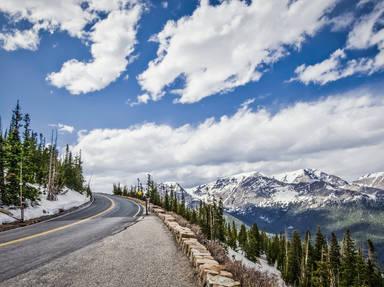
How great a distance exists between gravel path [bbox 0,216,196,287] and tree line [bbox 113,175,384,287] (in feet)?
84.9

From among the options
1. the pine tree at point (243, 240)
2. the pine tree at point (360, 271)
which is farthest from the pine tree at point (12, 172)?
the pine tree at point (243, 240)

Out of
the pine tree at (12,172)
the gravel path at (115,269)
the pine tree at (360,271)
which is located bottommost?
the pine tree at (360,271)

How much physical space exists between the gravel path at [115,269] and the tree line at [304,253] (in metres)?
25.9

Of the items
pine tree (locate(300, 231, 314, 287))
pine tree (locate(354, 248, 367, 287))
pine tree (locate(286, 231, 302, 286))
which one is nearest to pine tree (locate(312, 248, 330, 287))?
pine tree (locate(354, 248, 367, 287))

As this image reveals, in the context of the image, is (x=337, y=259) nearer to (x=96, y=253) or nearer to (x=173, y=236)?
(x=173, y=236)

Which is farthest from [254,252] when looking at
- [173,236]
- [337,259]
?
[173,236]

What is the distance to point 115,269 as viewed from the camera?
23.1 feet

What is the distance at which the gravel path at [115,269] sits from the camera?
6081 millimetres

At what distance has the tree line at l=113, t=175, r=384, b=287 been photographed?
4966 centimetres

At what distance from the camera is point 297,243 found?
72.8 m

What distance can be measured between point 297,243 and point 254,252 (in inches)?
488

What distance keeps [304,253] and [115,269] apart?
66612 mm

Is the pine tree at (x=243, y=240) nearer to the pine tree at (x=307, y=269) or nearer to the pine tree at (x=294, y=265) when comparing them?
the pine tree at (x=294, y=265)

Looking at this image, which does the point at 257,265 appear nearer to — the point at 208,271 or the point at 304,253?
the point at 304,253
